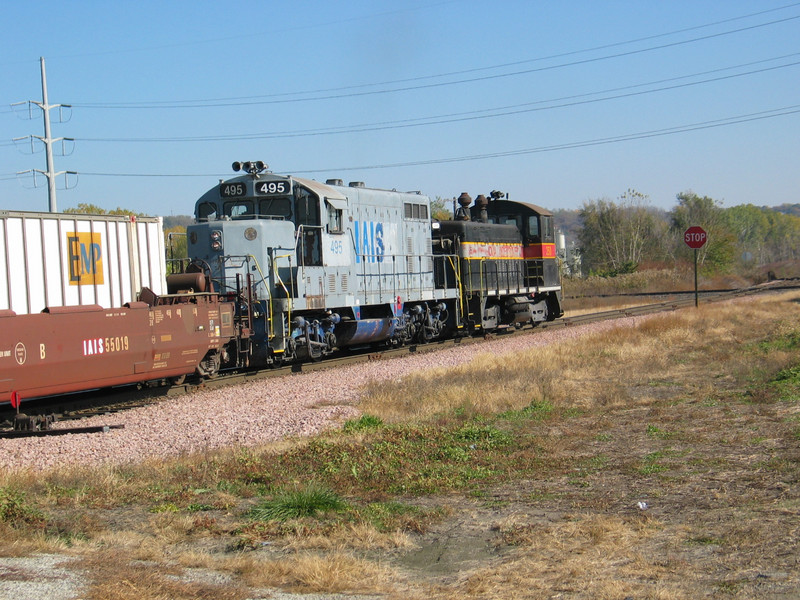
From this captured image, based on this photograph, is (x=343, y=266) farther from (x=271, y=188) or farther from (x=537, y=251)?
(x=537, y=251)

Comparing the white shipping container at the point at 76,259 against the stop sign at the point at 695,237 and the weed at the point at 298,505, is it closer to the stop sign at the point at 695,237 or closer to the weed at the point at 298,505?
the weed at the point at 298,505

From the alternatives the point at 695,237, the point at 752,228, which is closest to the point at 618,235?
the point at 695,237

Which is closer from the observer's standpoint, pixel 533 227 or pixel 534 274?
pixel 534 274

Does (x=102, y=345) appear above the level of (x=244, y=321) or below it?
below

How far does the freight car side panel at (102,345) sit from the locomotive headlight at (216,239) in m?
1.53

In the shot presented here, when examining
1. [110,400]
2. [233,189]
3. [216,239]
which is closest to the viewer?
[110,400]

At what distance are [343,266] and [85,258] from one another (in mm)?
6085

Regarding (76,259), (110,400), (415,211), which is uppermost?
(415,211)

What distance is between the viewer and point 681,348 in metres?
18.0

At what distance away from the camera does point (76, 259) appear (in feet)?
40.6

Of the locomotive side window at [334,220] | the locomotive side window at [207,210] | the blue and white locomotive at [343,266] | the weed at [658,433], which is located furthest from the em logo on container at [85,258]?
the weed at [658,433]

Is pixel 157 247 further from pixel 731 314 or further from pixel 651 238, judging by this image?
pixel 651 238

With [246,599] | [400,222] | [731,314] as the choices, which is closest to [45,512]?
[246,599]

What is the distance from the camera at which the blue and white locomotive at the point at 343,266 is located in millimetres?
15461
